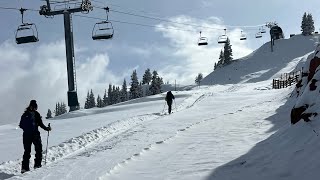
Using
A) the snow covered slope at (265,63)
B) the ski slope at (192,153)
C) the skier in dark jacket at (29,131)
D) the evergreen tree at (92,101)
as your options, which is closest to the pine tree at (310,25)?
the snow covered slope at (265,63)

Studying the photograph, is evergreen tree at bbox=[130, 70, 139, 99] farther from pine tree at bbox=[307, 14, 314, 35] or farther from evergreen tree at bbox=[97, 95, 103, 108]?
pine tree at bbox=[307, 14, 314, 35]

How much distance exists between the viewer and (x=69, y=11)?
33.2 metres

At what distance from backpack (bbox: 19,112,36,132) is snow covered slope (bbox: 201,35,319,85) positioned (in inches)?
4104

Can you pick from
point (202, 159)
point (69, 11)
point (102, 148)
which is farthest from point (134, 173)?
point (69, 11)

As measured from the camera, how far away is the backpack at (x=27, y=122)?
1187 cm

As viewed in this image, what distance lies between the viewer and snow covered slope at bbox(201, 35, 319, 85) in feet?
396

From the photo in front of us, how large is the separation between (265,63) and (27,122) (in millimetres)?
130665

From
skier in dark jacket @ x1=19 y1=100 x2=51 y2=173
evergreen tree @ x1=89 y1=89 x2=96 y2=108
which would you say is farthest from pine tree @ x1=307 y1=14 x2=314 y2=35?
skier in dark jacket @ x1=19 y1=100 x2=51 y2=173

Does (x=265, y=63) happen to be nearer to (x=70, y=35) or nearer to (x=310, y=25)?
(x=310, y=25)

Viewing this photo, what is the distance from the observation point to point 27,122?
1188 cm

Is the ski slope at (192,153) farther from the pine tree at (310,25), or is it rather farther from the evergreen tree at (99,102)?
the evergreen tree at (99,102)

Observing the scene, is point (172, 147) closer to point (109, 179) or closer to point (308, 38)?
point (109, 179)

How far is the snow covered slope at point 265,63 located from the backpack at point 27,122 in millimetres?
104232

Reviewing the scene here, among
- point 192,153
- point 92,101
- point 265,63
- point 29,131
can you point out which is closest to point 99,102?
point 92,101
